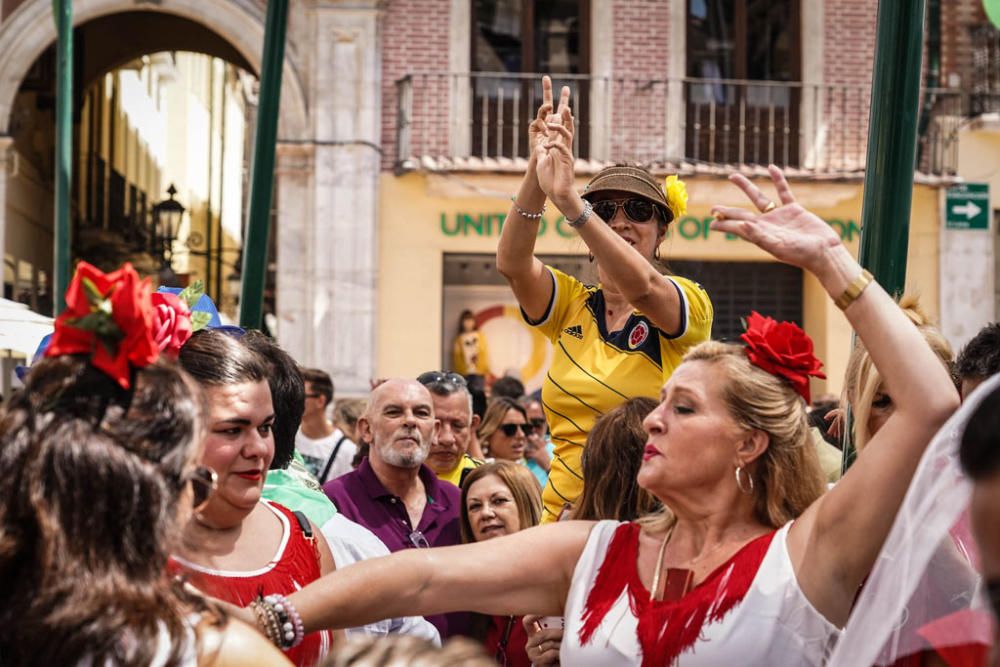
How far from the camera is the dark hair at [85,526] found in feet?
8.10

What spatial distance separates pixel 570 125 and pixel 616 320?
706mm

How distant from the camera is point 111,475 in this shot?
2521 millimetres

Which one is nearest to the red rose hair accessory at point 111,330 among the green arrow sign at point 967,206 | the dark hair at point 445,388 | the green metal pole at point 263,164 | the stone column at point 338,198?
the green metal pole at point 263,164

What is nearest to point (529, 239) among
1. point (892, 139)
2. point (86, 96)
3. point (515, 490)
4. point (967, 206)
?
point (892, 139)

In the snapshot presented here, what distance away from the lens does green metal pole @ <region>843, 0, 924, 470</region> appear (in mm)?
4383

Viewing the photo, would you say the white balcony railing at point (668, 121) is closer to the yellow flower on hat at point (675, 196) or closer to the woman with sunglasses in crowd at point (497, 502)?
the woman with sunglasses in crowd at point (497, 502)

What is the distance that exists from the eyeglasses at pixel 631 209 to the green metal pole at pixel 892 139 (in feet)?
3.27

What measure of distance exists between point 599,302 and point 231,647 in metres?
2.87

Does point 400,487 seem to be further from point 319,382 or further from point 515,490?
point 319,382

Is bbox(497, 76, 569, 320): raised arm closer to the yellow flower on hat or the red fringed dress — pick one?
the yellow flower on hat

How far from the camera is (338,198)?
19.9m

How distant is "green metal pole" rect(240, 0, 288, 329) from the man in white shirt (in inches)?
96.5

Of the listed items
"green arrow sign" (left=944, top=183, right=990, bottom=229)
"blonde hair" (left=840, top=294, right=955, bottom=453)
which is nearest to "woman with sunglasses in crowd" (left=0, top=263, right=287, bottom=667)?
"blonde hair" (left=840, top=294, right=955, bottom=453)

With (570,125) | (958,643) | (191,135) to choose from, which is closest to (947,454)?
(958,643)
